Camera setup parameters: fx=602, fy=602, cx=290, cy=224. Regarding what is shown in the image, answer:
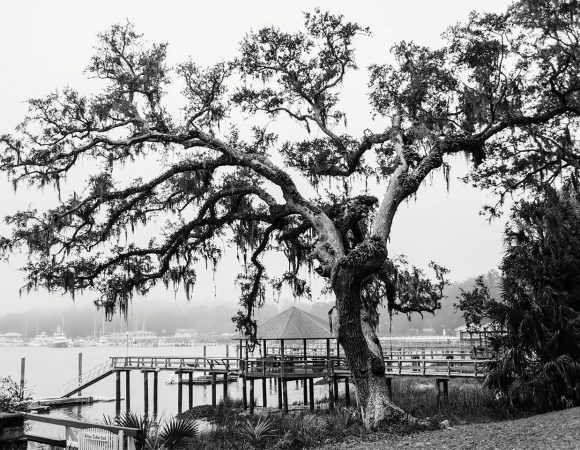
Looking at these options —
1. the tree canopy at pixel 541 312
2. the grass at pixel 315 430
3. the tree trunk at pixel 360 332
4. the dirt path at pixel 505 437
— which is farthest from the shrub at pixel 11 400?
the tree canopy at pixel 541 312

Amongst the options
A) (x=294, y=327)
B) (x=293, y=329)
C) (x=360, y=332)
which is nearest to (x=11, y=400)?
(x=360, y=332)

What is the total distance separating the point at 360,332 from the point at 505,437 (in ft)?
15.4

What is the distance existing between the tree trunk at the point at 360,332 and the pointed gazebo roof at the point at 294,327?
1414 centimetres

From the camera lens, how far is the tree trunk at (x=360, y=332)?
46.3 ft

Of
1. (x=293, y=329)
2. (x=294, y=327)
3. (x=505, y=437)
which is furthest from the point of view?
(x=294, y=327)

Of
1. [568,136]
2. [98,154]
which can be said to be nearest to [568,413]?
[568,136]

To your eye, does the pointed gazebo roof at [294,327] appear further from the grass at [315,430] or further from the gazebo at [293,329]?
the grass at [315,430]

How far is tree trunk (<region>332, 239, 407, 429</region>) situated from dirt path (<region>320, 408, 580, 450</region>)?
165cm

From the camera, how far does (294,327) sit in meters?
29.4

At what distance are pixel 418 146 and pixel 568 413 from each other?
884cm

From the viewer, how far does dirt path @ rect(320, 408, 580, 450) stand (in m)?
9.85

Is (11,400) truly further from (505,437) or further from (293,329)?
(293,329)

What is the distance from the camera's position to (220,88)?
1919 cm

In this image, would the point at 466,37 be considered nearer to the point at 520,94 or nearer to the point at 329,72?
the point at 520,94
